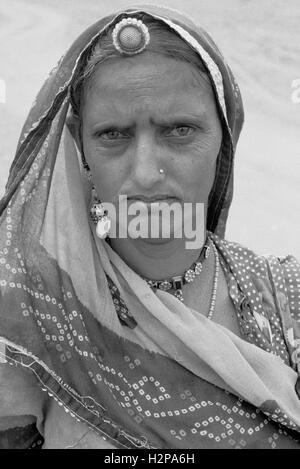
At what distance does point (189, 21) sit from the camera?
5.75 feet

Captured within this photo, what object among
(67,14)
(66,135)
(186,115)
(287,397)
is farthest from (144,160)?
(67,14)

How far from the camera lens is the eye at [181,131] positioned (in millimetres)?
1715

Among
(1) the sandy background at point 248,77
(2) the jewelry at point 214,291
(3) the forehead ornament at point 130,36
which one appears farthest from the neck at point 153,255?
(1) the sandy background at point 248,77

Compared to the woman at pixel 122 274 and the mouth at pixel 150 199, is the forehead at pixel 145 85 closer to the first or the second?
the woman at pixel 122 274

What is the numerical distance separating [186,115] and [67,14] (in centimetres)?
632

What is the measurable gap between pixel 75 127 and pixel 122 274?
0.39 metres

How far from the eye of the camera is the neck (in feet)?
6.23

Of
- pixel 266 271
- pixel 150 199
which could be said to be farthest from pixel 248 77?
pixel 150 199

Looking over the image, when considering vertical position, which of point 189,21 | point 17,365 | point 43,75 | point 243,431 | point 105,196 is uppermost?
point 43,75

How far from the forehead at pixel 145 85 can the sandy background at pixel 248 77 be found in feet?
9.94

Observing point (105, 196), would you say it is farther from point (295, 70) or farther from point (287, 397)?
point (295, 70)

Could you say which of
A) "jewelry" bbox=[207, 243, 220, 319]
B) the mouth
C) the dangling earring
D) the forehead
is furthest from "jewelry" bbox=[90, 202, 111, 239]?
"jewelry" bbox=[207, 243, 220, 319]

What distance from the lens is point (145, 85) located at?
1.66 m

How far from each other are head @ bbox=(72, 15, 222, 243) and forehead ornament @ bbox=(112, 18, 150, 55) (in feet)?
0.07
